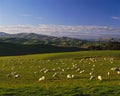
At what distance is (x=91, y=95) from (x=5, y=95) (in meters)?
5.22

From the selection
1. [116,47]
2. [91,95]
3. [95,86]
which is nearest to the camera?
[91,95]

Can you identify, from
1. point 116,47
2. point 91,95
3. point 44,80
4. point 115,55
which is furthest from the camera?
point 116,47

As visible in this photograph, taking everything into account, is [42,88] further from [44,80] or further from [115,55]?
[115,55]

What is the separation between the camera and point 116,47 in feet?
381

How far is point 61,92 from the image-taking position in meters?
17.6

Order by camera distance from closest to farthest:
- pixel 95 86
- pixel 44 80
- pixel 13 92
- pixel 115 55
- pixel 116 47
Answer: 1. pixel 13 92
2. pixel 95 86
3. pixel 44 80
4. pixel 115 55
5. pixel 116 47

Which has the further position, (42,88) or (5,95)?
(42,88)

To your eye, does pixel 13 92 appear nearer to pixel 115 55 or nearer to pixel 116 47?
pixel 115 55

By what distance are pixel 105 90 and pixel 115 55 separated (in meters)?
43.7

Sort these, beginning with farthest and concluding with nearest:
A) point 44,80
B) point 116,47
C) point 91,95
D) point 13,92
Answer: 1. point 116,47
2. point 44,80
3. point 13,92
4. point 91,95

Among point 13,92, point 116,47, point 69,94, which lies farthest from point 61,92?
point 116,47

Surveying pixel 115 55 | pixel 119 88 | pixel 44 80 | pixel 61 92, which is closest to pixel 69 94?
pixel 61 92

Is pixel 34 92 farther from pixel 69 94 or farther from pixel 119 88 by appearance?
pixel 119 88

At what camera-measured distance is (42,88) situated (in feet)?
63.0
